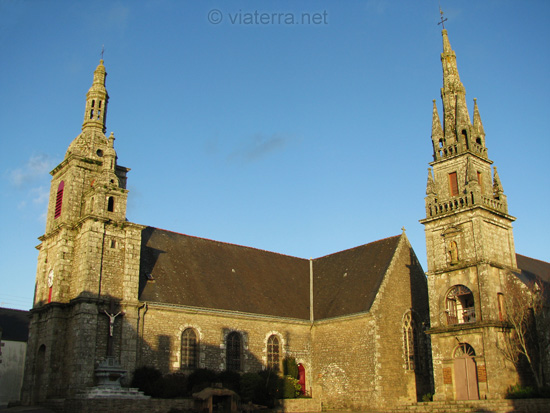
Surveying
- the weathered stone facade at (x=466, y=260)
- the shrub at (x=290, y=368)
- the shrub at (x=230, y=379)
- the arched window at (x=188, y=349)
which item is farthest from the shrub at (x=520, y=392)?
the arched window at (x=188, y=349)

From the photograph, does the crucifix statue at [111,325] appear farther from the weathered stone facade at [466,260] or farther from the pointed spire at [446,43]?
the pointed spire at [446,43]

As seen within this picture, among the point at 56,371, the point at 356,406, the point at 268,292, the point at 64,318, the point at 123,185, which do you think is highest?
the point at 123,185

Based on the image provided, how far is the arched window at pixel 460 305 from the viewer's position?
26.8 m

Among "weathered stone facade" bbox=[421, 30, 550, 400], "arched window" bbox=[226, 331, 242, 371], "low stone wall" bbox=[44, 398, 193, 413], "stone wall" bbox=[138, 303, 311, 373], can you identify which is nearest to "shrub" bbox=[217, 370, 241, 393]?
"stone wall" bbox=[138, 303, 311, 373]

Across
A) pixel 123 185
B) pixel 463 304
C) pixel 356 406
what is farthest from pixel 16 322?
pixel 463 304

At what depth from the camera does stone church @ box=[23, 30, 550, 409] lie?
2528cm

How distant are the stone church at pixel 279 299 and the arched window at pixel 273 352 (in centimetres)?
8

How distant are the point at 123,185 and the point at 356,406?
1777 cm

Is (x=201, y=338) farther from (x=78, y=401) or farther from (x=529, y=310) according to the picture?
(x=529, y=310)

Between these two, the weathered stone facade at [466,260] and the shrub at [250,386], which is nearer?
the weathered stone facade at [466,260]

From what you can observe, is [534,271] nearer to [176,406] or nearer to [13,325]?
[176,406]

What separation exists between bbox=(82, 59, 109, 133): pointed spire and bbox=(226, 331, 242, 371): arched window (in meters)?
14.1

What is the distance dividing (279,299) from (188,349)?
7187 millimetres

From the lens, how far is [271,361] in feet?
98.1
